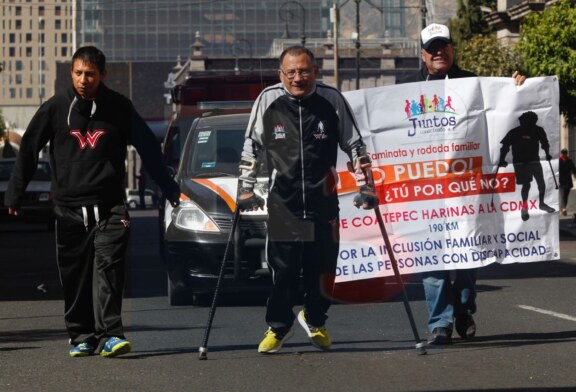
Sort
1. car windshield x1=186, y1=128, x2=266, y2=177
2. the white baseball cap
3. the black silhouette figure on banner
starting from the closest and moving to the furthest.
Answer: the white baseball cap → the black silhouette figure on banner → car windshield x1=186, y1=128, x2=266, y2=177

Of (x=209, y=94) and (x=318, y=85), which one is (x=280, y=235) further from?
(x=209, y=94)

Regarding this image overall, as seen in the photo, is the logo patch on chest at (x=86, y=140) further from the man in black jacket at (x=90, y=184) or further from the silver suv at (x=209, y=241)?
the silver suv at (x=209, y=241)

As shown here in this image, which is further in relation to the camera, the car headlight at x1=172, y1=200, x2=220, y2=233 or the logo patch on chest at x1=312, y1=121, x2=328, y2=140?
the car headlight at x1=172, y1=200, x2=220, y2=233

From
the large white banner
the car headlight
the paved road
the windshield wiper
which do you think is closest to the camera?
the paved road

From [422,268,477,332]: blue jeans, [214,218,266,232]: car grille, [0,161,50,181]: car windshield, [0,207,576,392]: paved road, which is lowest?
[0,207,576,392]: paved road

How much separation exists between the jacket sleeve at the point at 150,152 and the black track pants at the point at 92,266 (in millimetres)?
309

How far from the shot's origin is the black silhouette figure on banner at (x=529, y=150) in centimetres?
993

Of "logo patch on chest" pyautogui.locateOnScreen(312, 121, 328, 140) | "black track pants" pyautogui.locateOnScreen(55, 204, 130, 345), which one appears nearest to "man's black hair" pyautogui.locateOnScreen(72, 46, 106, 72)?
"black track pants" pyautogui.locateOnScreen(55, 204, 130, 345)

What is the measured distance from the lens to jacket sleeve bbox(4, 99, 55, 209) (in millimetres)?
8797

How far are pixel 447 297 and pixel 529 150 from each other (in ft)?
4.32

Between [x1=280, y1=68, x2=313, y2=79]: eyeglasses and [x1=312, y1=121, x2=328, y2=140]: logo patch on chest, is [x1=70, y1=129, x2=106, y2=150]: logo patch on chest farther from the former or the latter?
[x1=312, y1=121, x2=328, y2=140]: logo patch on chest

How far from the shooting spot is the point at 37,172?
32.7 meters

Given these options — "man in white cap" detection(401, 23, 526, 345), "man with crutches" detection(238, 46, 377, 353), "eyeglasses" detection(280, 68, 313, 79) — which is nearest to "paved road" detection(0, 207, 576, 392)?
"man in white cap" detection(401, 23, 526, 345)

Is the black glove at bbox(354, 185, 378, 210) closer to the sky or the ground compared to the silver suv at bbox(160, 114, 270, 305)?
closer to the sky
